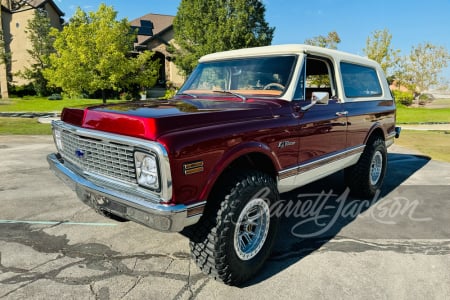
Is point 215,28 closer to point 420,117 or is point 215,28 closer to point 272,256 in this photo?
point 420,117

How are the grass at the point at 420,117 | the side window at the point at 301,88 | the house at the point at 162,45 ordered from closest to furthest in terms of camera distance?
the side window at the point at 301,88 → the grass at the point at 420,117 → the house at the point at 162,45

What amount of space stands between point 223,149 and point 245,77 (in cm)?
154

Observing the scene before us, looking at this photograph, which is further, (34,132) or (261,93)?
(34,132)

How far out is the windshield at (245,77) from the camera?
11.9 ft

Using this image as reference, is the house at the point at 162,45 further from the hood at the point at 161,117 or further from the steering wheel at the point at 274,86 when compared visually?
the hood at the point at 161,117

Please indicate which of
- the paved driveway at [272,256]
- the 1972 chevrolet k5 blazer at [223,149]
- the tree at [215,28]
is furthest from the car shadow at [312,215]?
the tree at [215,28]

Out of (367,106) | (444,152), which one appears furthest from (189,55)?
(367,106)

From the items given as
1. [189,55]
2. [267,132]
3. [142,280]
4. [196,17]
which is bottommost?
[142,280]

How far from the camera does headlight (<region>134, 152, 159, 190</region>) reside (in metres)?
2.34

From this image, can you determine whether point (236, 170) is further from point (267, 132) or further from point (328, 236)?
point (328, 236)

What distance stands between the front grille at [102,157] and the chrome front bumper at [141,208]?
0.44 feet

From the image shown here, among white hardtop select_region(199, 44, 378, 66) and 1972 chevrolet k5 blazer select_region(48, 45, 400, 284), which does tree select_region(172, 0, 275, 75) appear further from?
1972 chevrolet k5 blazer select_region(48, 45, 400, 284)

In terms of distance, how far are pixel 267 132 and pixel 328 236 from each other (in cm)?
160

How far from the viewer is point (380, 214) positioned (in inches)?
177
